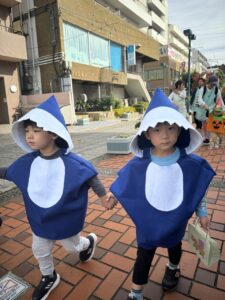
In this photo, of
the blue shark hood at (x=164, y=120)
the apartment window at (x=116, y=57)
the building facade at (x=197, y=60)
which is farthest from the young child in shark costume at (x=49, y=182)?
the building facade at (x=197, y=60)

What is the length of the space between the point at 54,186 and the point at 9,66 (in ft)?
50.9

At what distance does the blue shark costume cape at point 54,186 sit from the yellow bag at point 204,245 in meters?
0.79

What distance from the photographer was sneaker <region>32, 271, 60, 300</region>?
6.32 ft

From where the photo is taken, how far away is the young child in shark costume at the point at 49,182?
180 cm

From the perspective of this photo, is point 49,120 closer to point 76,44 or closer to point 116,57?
point 76,44

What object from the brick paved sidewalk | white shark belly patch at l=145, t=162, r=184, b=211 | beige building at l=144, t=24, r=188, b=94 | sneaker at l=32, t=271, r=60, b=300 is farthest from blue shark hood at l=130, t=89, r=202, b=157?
beige building at l=144, t=24, r=188, b=94

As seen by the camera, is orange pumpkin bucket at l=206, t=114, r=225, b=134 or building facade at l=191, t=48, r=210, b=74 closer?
orange pumpkin bucket at l=206, t=114, r=225, b=134

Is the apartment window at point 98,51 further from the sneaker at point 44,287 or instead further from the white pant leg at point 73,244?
the sneaker at point 44,287

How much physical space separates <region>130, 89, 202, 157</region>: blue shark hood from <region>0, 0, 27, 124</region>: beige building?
46.8 feet

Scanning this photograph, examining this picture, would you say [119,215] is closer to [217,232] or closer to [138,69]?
[217,232]

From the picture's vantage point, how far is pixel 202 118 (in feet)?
21.2

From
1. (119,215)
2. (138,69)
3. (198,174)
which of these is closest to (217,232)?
(119,215)

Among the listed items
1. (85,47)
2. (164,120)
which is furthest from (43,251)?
(85,47)

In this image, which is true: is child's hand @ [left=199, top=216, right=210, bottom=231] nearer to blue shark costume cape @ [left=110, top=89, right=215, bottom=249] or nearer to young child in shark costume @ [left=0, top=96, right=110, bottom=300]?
blue shark costume cape @ [left=110, top=89, right=215, bottom=249]
